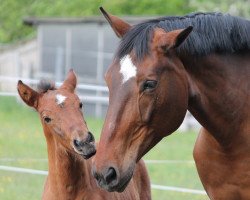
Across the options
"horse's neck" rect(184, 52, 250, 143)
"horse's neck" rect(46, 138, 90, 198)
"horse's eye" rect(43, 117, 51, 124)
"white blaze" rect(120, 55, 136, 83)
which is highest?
"white blaze" rect(120, 55, 136, 83)

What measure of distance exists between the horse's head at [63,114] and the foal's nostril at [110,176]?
1.44 m

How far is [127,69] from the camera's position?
4.08m

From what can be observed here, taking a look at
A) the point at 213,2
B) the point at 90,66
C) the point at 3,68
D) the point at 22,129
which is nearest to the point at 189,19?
the point at 22,129

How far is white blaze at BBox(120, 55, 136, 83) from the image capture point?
13.3 feet

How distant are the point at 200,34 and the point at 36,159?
28.0ft

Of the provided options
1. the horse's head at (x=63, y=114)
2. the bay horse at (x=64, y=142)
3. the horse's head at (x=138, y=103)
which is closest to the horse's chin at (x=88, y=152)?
the horse's head at (x=63, y=114)

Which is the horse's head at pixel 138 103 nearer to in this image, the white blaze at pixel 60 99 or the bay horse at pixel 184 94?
the bay horse at pixel 184 94

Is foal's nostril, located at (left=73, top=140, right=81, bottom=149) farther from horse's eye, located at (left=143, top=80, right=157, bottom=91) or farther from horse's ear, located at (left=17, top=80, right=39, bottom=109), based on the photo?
horse's eye, located at (left=143, top=80, right=157, bottom=91)

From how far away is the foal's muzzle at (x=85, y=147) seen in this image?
17.6ft

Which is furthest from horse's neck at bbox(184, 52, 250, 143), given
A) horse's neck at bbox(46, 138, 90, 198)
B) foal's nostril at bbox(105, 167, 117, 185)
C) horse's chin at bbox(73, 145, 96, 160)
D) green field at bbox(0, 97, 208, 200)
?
green field at bbox(0, 97, 208, 200)

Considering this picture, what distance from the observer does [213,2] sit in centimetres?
3158

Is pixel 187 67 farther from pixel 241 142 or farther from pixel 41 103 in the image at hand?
pixel 41 103

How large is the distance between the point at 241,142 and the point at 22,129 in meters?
13.5

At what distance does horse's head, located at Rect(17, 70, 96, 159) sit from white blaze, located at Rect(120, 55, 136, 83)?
4.48ft
